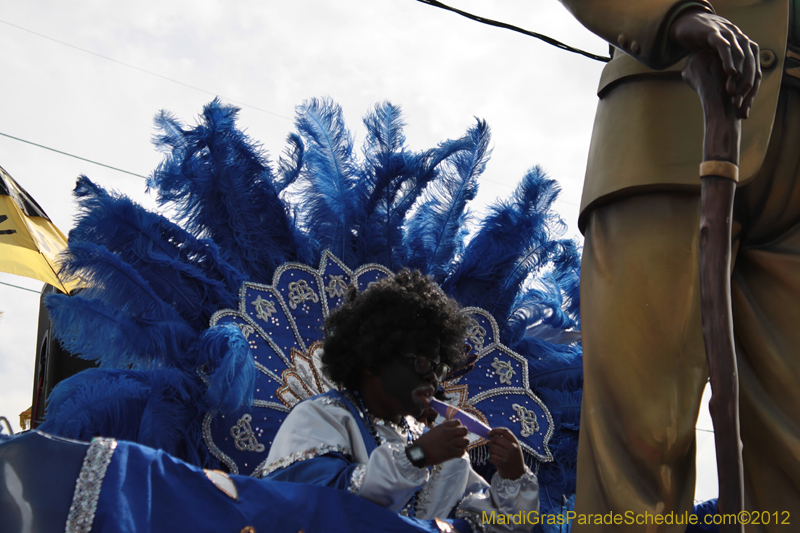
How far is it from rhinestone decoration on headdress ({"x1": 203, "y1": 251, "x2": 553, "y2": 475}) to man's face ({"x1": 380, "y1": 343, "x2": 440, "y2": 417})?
0.55 meters

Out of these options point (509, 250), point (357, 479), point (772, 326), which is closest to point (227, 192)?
point (509, 250)

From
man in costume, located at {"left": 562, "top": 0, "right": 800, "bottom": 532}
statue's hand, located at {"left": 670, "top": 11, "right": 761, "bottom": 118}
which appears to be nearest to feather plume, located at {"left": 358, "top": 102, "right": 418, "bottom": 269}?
man in costume, located at {"left": 562, "top": 0, "right": 800, "bottom": 532}

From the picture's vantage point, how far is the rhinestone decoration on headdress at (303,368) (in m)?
3.06

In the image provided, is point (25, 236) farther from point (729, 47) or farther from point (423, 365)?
point (729, 47)

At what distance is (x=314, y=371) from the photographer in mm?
3393

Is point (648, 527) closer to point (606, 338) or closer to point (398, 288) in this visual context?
point (606, 338)

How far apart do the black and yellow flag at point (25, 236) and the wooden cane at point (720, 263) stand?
5.75 metres

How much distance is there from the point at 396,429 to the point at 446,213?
150 centimetres

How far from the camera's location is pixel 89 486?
5.14 ft

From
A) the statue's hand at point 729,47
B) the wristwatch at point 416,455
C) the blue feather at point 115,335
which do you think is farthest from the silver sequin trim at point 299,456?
the statue's hand at point 729,47

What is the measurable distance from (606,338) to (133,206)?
7.04 feet

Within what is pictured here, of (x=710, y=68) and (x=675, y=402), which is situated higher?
(x=710, y=68)

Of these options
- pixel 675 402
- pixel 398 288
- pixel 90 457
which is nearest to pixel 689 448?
pixel 675 402

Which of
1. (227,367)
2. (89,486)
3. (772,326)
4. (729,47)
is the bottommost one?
(89,486)
